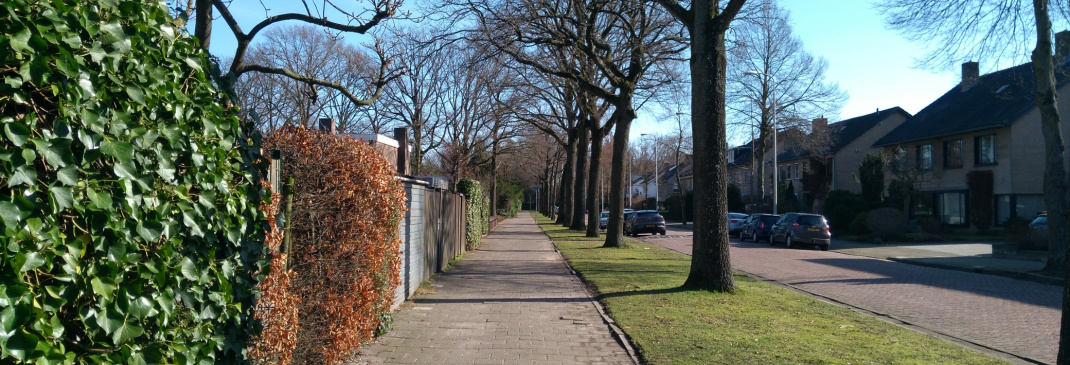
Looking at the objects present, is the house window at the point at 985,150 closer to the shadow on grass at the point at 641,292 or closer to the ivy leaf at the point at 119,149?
the shadow on grass at the point at 641,292

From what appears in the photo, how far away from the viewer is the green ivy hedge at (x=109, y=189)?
2422mm

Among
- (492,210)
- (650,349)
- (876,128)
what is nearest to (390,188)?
(650,349)

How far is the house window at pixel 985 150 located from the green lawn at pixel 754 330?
27.6 metres

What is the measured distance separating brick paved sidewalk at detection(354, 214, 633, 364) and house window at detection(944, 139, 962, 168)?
3064 cm

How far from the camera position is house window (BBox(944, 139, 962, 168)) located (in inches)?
1475

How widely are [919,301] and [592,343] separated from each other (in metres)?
7.27

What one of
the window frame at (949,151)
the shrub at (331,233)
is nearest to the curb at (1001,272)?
the shrub at (331,233)

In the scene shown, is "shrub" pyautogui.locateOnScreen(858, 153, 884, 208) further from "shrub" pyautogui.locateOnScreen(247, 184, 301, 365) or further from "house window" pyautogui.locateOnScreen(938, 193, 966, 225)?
"shrub" pyautogui.locateOnScreen(247, 184, 301, 365)

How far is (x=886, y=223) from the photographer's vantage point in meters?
32.7

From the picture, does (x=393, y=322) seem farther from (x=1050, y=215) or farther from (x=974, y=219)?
(x=974, y=219)

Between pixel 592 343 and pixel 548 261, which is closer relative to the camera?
pixel 592 343

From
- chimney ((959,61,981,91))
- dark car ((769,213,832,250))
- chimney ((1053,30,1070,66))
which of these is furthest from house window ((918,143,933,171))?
chimney ((1053,30,1070,66))

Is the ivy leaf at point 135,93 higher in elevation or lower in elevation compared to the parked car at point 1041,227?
higher

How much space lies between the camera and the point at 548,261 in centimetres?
1928
